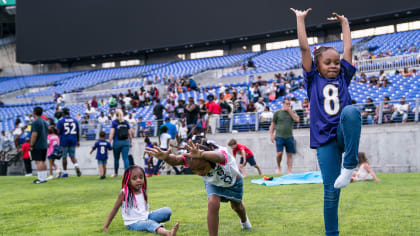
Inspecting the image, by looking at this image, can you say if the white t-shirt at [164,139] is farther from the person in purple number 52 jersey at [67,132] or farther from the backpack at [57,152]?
the backpack at [57,152]

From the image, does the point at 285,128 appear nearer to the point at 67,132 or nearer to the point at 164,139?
the point at 164,139

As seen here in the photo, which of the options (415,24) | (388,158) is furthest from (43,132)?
(415,24)

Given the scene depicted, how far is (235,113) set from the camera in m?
17.6

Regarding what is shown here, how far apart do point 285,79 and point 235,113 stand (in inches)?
242

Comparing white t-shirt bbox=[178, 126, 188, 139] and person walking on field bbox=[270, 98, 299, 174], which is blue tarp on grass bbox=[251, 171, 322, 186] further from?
white t-shirt bbox=[178, 126, 188, 139]

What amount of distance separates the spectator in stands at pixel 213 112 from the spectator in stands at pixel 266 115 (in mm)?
1817

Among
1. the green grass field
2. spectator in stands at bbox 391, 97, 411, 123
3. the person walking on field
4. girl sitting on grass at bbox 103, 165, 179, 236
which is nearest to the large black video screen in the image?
spectator in stands at bbox 391, 97, 411, 123

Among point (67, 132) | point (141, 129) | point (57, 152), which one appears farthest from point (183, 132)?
point (67, 132)

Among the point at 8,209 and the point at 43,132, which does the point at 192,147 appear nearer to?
the point at 8,209

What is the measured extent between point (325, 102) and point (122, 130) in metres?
9.37

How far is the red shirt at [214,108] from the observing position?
55.7 feet

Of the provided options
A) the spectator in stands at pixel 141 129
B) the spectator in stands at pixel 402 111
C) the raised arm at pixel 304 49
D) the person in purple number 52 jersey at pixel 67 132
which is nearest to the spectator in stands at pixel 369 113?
the spectator in stands at pixel 402 111

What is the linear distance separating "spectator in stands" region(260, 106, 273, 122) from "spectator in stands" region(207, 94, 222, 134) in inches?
71.5

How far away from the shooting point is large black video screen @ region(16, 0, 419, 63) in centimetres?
3173
